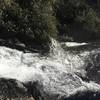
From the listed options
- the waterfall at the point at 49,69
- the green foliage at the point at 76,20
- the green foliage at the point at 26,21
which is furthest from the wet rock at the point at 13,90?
the green foliage at the point at 76,20

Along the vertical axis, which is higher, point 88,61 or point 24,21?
point 24,21

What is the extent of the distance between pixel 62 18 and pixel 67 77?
224 inches

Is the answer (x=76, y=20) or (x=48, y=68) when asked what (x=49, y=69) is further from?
(x=76, y=20)

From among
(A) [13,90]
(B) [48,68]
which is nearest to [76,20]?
(B) [48,68]

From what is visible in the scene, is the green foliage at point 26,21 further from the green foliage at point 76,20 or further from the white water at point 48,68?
the green foliage at point 76,20

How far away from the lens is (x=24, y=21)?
47.4 feet

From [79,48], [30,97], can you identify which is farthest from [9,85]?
[79,48]

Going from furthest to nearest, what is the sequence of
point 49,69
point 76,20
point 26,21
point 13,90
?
point 76,20, point 26,21, point 49,69, point 13,90

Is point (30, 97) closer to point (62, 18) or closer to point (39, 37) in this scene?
point (39, 37)

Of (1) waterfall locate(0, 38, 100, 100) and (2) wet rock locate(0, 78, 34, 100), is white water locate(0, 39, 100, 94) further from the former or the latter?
(2) wet rock locate(0, 78, 34, 100)

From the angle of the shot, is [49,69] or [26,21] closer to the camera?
[49,69]

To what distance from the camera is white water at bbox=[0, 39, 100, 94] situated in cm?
1168

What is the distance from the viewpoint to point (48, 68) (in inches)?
487

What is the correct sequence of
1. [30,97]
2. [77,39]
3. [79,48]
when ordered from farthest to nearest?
1. [77,39]
2. [79,48]
3. [30,97]
